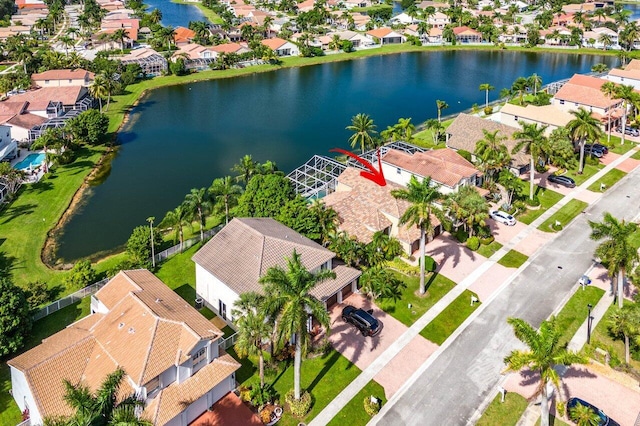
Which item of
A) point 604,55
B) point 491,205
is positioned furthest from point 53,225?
point 604,55

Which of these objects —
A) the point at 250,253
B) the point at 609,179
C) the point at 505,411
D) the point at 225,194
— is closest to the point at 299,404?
the point at 250,253

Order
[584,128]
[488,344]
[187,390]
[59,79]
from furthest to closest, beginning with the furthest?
[59,79]
[584,128]
[488,344]
[187,390]

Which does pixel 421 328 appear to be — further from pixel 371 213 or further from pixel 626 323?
pixel 371 213

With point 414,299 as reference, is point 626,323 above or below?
above

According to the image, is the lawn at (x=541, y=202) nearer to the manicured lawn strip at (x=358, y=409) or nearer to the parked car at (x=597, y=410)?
the parked car at (x=597, y=410)

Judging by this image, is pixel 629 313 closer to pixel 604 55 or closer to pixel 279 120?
pixel 279 120

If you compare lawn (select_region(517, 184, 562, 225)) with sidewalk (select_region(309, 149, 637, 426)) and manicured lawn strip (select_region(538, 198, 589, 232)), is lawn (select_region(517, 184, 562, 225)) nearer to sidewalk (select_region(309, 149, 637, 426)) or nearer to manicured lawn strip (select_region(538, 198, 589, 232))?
sidewalk (select_region(309, 149, 637, 426))

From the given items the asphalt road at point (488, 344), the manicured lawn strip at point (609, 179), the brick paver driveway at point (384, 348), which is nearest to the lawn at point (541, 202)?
the asphalt road at point (488, 344)
